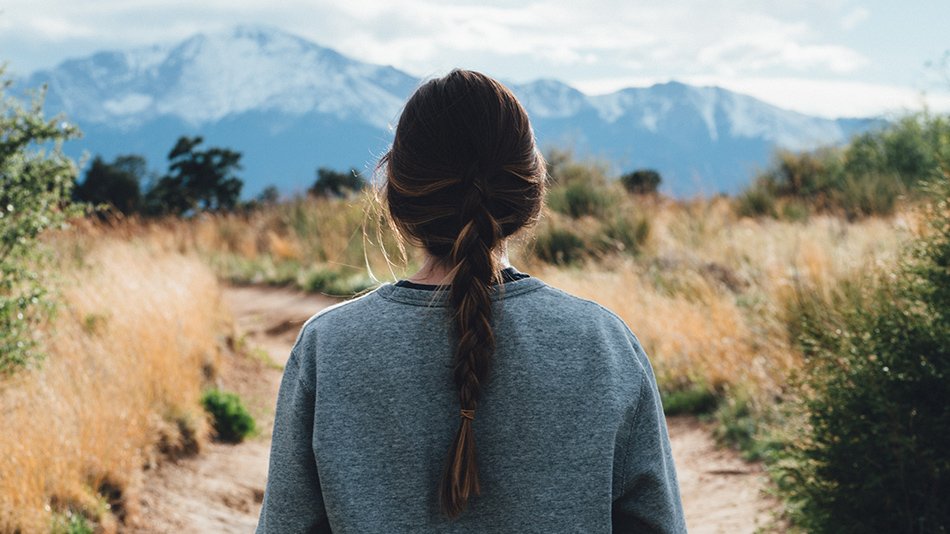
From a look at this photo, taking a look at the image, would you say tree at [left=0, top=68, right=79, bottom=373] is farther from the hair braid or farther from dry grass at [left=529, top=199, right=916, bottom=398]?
dry grass at [left=529, top=199, right=916, bottom=398]

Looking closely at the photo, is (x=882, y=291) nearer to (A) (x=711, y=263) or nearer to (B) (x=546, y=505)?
→ (B) (x=546, y=505)

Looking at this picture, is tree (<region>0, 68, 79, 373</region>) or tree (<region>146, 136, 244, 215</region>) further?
tree (<region>146, 136, 244, 215</region>)

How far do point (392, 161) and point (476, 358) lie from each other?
0.43 metres

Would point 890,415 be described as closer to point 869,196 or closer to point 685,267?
point 685,267

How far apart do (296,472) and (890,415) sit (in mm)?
2852

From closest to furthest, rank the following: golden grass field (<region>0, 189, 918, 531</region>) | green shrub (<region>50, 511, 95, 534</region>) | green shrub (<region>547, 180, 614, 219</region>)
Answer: green shrub (<region>50, 511, 95, 534</region>) → golden grass field (<region>0, 189, 918, 531</region>) → green shrub (<region>547, 180, 614, 219</region>)

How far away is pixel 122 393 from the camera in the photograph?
521 cm

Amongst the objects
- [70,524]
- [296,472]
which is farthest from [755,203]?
[296,472]

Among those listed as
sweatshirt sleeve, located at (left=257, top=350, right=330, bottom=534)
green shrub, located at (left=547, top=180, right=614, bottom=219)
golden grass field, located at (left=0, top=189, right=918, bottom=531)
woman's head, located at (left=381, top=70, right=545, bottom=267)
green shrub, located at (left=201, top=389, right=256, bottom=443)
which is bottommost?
green shrub, located at (left=201, top=389, right=256, bottom=443)

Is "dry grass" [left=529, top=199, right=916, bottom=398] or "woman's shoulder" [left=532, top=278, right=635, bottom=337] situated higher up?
"woman's shoulder" [left=532, top=278, right=635, bottom=337]

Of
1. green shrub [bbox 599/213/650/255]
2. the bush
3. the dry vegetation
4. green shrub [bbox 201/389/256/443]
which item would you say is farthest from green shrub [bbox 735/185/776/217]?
the bush

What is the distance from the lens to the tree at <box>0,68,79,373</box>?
197 inches

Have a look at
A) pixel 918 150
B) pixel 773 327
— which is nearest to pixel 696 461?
pixel 773 327

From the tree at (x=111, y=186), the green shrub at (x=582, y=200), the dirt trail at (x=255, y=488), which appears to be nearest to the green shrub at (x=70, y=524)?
the dirt trail at (x=255, y=488)
